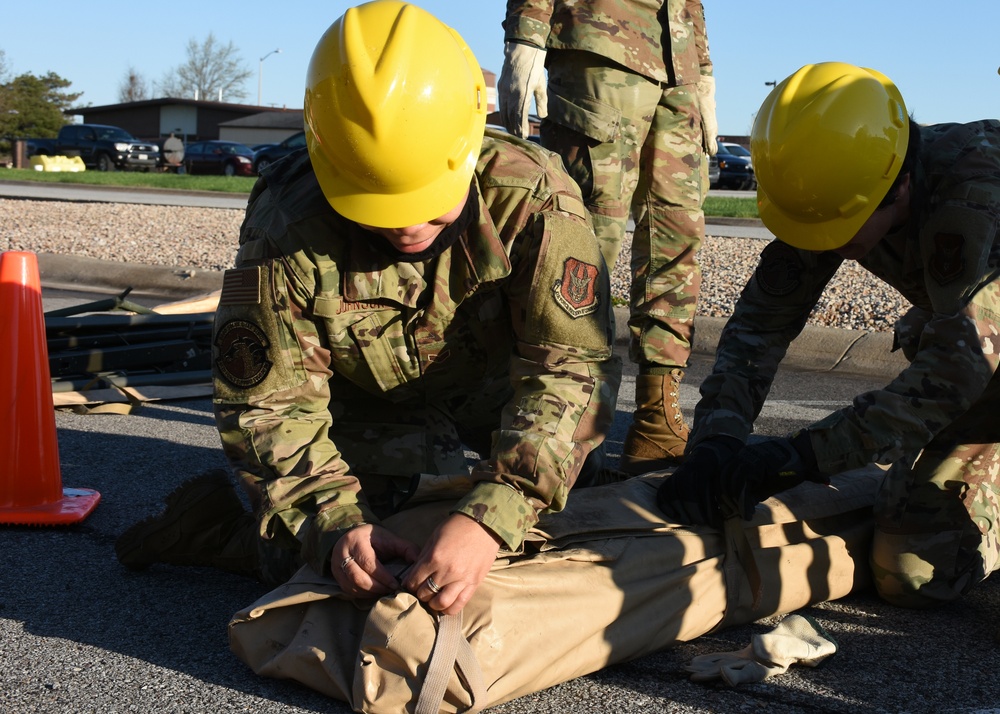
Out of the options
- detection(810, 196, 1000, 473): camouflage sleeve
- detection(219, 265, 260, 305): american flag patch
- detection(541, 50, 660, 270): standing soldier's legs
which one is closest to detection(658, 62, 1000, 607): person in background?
detection(810, 196, 1000, 473): camouflage sleeve

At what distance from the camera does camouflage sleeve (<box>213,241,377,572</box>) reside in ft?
7.68

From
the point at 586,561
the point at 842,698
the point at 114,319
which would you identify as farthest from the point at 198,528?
the point at 114,319

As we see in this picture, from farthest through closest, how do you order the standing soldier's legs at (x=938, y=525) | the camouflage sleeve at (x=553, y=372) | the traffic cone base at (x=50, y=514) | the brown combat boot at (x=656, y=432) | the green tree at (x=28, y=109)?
the green tree at (x=28, y=109) → the brown combat boot at (x=656, y=432) → the traffic cone base at (x=50, y=514) → the standing soldier's legs at (x=938, y=525) → the camouflage sleeve at (x=553, y=372)

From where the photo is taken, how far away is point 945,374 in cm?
241

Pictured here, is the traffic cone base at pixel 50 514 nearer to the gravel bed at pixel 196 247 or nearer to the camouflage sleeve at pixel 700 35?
the camouflage sleeve at pixel 700 35

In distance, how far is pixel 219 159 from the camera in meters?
36.2

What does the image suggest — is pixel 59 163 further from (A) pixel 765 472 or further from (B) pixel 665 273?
(A) pixel 765 472

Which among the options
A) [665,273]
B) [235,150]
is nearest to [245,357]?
[665,273]

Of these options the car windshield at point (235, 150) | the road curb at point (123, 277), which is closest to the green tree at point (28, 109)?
the car windshield at point (235, 150)

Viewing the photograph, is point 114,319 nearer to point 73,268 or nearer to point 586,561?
point 586,561

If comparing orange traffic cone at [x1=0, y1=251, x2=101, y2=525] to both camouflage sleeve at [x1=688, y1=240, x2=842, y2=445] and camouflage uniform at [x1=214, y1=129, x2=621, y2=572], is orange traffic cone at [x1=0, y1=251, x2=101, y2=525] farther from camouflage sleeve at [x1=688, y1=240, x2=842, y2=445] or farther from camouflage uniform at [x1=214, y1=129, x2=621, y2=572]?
camouflage sleeve at [x1=688, y1=240, x2=842, y2=445]

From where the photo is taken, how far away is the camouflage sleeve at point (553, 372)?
2.26 m

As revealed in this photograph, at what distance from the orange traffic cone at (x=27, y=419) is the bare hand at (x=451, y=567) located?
1.55m

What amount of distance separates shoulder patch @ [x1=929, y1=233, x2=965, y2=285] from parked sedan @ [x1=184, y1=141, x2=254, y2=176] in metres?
34.4
